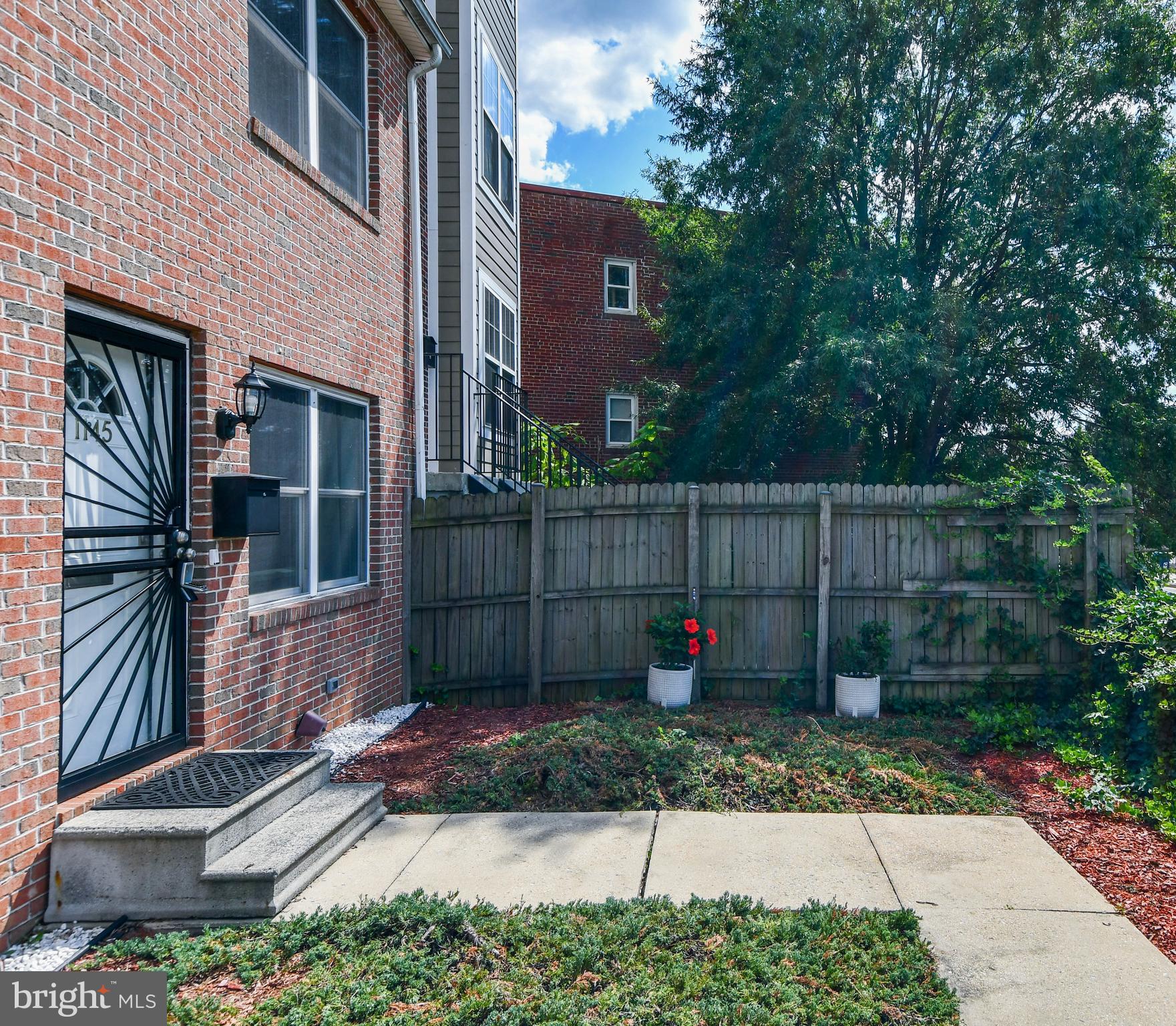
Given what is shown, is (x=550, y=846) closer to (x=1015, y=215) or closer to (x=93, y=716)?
(x=93, y=716)

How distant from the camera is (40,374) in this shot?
326 centimetres

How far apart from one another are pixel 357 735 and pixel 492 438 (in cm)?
484

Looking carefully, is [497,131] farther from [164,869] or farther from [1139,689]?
A: [164,869]

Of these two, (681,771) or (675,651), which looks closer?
(681,771)

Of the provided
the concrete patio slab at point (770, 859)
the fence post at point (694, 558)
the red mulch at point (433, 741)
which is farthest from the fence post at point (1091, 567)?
the red mulch at point (433, 741)

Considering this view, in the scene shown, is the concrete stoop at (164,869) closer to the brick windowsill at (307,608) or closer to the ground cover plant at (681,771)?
the ground cover plant at (681,771)

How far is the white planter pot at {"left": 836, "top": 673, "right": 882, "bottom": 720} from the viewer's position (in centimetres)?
707

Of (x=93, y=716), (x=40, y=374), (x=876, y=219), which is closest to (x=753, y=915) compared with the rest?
(x=93, y=716)

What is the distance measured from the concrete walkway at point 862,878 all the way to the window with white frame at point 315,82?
4.50 metres

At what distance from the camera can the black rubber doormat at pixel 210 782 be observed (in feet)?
11.9

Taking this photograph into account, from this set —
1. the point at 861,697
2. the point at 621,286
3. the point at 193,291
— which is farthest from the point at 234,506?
the point at 621,286

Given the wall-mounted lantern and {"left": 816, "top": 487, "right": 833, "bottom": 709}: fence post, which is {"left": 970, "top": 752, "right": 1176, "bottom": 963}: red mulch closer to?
{"left": 816, "top": 487, "right": 833, "bottom": 709}: fence post

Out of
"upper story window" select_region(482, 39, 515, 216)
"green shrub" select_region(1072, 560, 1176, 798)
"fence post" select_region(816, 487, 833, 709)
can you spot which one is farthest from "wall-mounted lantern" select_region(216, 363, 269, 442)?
"upper story window" select_region(482, 39, 515, 216)

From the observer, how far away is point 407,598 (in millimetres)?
7492
